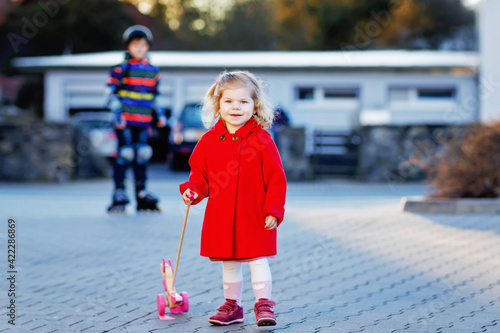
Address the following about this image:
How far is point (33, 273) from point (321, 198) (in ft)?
25.6

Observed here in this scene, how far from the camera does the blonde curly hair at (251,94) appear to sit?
444cm

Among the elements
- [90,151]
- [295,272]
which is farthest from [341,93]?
[295,272]

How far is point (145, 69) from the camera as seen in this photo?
924cm

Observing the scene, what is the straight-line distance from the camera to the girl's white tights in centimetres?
434

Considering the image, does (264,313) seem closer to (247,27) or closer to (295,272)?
(295,272)

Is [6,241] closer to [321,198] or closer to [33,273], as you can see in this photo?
[33,273]

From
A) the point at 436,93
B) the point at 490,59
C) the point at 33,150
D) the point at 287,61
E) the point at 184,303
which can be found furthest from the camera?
the point at 287,61

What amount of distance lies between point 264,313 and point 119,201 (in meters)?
5.79

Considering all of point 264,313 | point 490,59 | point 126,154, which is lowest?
point 264,313

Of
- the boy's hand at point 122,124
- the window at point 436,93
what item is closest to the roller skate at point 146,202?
the boy's hand at point 122,124

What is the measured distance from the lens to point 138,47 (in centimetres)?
916

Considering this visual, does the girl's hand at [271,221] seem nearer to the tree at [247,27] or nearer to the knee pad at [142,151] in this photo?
the knee pad at [142,151]

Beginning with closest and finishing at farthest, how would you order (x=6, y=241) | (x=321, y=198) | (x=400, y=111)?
(x=6, y=241), (x=321, y=198), (x=400, y=111)

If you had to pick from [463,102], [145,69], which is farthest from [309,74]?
[145,69]
